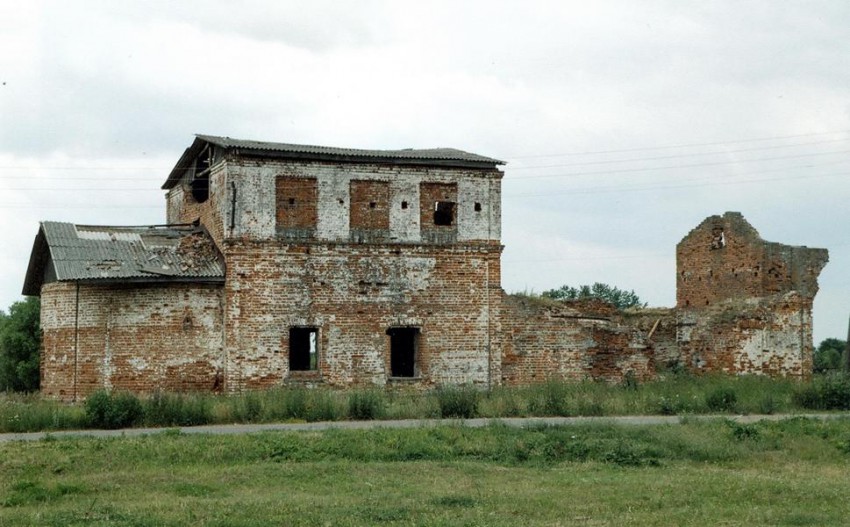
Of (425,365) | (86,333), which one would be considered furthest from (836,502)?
(86,333)

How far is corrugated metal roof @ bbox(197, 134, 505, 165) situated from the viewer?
2856 cm

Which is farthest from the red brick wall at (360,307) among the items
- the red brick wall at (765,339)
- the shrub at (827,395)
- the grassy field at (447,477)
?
the grassy field at (447,477)

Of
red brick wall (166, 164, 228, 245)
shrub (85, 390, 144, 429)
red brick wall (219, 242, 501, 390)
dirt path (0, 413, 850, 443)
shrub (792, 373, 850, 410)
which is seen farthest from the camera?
red brick wall (166, 164, 228, 245)

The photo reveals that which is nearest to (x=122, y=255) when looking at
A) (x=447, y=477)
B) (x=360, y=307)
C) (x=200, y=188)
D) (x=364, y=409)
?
(x=200, y=188)

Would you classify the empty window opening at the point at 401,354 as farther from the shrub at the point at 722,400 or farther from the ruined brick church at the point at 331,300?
the shrub at the point at 722,400

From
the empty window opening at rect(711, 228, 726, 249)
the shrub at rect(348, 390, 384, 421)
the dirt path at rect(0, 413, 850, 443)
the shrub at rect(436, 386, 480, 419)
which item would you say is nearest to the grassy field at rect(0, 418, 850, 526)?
the dirt path at rect(0, 413, 850, 443)

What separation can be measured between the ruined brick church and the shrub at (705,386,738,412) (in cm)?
732

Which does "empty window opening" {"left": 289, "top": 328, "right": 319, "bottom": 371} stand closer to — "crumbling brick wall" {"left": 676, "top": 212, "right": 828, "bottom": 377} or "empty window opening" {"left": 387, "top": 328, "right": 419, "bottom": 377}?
"empty window opening" {"left": 387, "top": 328, "right": 419, "bottom": 377}

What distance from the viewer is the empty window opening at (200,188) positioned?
3120 cm

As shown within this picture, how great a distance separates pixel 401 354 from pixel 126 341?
26.0ft

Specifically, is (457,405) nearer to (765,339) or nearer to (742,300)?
(765,339)

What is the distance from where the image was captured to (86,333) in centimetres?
2697

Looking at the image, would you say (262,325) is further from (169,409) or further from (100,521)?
(100,521)

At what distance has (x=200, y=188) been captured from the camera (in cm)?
3155
